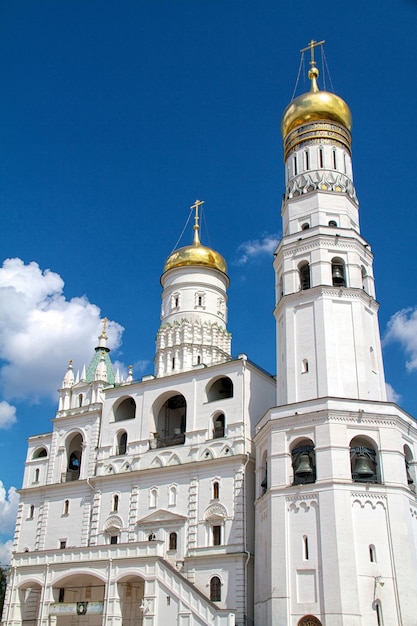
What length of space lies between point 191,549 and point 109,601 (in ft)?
14.4

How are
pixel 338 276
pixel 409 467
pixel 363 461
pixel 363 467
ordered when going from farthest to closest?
pixel 338 276 < pixel 409 467 < pixel 363 461 < pixel 363 467

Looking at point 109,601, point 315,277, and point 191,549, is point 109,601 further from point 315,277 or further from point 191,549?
point 315,277

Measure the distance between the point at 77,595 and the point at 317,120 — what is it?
88.2 feet

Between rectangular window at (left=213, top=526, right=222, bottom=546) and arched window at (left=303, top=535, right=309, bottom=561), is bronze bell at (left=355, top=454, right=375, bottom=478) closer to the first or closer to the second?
arched window at (left=303, top=535, right=309, bottom=561)

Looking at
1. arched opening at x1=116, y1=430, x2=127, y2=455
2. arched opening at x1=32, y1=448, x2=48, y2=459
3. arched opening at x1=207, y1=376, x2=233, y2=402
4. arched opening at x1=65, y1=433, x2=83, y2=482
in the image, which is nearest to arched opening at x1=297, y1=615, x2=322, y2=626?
arched opening at x1=207, y1=376, x2=233, y2=402

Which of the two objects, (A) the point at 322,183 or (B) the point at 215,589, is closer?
(B) the point at 215,589

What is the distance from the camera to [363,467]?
2681 cm

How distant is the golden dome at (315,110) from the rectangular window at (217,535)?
824 inches

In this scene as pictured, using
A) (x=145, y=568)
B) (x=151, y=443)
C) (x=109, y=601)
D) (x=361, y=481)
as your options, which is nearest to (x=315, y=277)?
(x=361, y=481)

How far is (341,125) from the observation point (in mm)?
36844

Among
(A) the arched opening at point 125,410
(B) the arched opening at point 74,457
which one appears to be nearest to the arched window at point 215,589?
(A) the arched opening at point 125,410

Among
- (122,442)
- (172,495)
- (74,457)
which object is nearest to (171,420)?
(122,442)

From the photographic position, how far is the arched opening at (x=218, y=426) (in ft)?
113

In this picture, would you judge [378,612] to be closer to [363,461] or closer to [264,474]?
[363,461]
